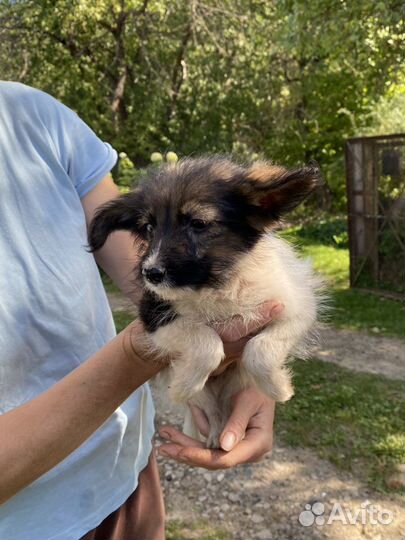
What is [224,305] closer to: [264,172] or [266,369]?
[266,369]

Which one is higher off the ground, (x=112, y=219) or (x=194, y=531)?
(x=112, y=219)

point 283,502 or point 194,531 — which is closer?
point 194,531

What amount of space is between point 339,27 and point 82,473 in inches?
331

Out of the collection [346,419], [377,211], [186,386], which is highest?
[186,386]

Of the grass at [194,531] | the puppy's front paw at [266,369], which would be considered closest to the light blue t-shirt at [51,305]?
the puppy's front paw at [266,369]

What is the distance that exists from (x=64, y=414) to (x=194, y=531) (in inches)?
123

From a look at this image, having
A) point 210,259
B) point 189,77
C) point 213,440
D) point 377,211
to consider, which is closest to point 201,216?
point 210,259

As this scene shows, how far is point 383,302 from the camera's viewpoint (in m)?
9.48

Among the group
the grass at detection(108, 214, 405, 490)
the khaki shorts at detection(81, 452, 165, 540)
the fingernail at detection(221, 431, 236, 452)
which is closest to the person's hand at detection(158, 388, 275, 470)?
the fingernail at detection(221, 431, 236, 452)

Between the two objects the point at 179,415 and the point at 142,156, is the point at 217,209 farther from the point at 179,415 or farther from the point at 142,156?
the point at 142,156

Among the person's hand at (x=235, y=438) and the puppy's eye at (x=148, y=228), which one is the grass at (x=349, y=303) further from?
the puppy's eye at (x=148, y=228)

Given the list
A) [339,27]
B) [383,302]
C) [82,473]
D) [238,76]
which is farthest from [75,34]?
[82,473]

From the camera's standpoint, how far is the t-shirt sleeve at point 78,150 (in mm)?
2126

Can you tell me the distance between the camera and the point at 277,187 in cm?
191
